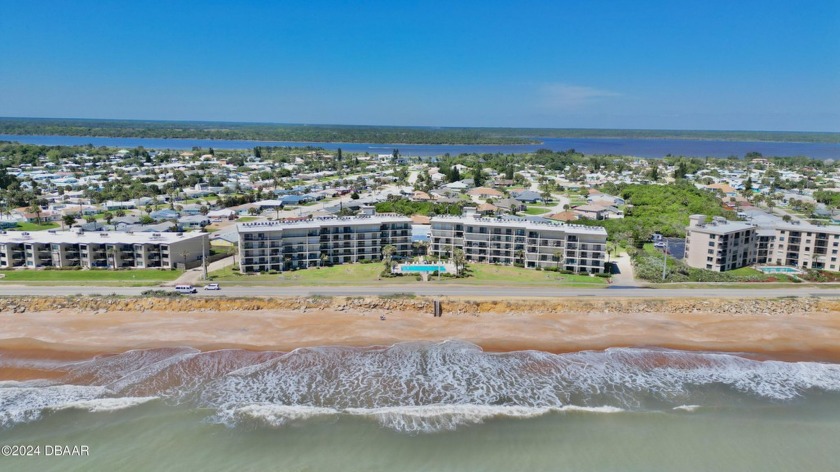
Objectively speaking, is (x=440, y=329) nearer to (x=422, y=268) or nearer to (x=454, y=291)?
(x=454, y=291)

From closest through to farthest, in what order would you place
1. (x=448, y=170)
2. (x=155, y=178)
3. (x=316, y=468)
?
1. (x=316, y=468)
2. (x=155, y=178)
3. (x=448, y=170)

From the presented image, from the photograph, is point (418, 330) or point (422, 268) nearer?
point (418, 330)

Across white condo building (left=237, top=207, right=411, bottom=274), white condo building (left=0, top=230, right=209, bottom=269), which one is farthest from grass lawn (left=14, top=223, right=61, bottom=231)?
white condo building (left=237, top=207, right=411, bottom=274)

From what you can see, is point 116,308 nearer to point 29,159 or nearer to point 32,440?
point 32,440

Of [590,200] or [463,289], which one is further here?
[590,200]

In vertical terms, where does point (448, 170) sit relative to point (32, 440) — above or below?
above

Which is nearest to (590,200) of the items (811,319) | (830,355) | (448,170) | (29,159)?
(448,170)

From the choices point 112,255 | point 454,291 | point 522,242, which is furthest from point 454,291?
point 112,255
